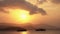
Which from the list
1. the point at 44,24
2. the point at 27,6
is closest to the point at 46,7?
the point at 27,6

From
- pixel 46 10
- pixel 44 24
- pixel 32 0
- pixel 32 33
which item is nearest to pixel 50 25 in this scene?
pixel 44 24

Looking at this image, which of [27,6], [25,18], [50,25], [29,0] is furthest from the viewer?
[50,25]

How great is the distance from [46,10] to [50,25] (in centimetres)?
45

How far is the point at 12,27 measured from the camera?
2334 millimetres

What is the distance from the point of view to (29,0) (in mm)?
1627

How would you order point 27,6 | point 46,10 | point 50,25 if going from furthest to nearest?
1. point 50,25
2. point 46,10
3. point 27,6

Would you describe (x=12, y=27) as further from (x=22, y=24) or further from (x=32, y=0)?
(x=32, y=0)

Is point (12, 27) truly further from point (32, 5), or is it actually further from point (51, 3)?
point (51, 3)

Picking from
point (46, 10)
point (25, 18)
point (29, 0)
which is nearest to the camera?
point (29, 0)

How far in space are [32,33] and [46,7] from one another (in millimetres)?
661

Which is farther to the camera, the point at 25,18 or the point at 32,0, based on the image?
the point at 25,18

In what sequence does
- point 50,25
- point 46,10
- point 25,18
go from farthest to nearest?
point 50,25, point 25,18, point 46,10

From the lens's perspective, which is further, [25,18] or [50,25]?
[50,25]

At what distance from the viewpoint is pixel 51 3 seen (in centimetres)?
169
